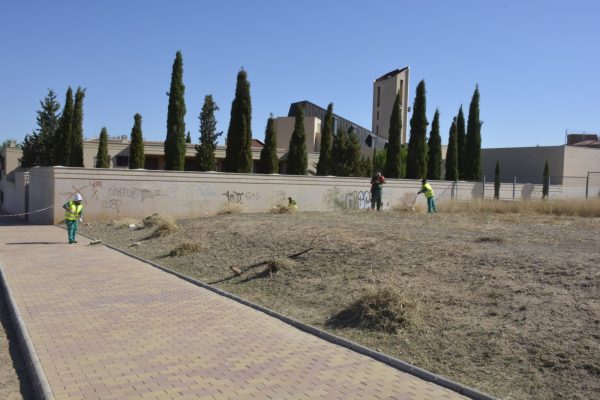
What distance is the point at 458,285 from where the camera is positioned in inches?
302

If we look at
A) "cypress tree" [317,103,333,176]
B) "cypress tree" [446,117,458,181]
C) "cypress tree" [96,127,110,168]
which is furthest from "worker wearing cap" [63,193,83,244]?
"cypress tree" [446,117,458,181]

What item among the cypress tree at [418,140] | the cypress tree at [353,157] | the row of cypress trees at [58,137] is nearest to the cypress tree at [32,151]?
the row of cypress trees at [58,137]

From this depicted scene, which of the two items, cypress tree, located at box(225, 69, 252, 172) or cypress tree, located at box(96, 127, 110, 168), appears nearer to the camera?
cypress tree, located at box(225, 69, 252, 172)

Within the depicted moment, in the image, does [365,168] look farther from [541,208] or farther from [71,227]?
[71,227]

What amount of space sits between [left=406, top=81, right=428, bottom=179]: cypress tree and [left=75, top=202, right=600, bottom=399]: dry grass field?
21883 millimetres

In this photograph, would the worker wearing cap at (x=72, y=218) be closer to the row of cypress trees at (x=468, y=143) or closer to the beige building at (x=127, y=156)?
the beige building at (x=127, y=156)

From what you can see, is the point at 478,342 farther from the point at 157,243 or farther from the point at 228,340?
the point at 157,243

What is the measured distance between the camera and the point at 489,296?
23.3 feet

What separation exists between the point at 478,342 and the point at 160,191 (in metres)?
17.9

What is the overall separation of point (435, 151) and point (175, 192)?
70.2 feet

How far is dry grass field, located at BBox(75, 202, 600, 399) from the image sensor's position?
17.9ft

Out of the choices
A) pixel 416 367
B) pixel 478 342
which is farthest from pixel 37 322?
pixel 478 342

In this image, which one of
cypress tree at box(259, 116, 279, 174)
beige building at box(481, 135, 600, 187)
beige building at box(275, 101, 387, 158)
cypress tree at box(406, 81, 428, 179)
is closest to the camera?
cypress tree at box(259, 116, 279, 174)

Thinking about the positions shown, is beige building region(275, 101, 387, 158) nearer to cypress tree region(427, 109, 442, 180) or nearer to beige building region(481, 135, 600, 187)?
beige building region(481, 135, 600, 187)
